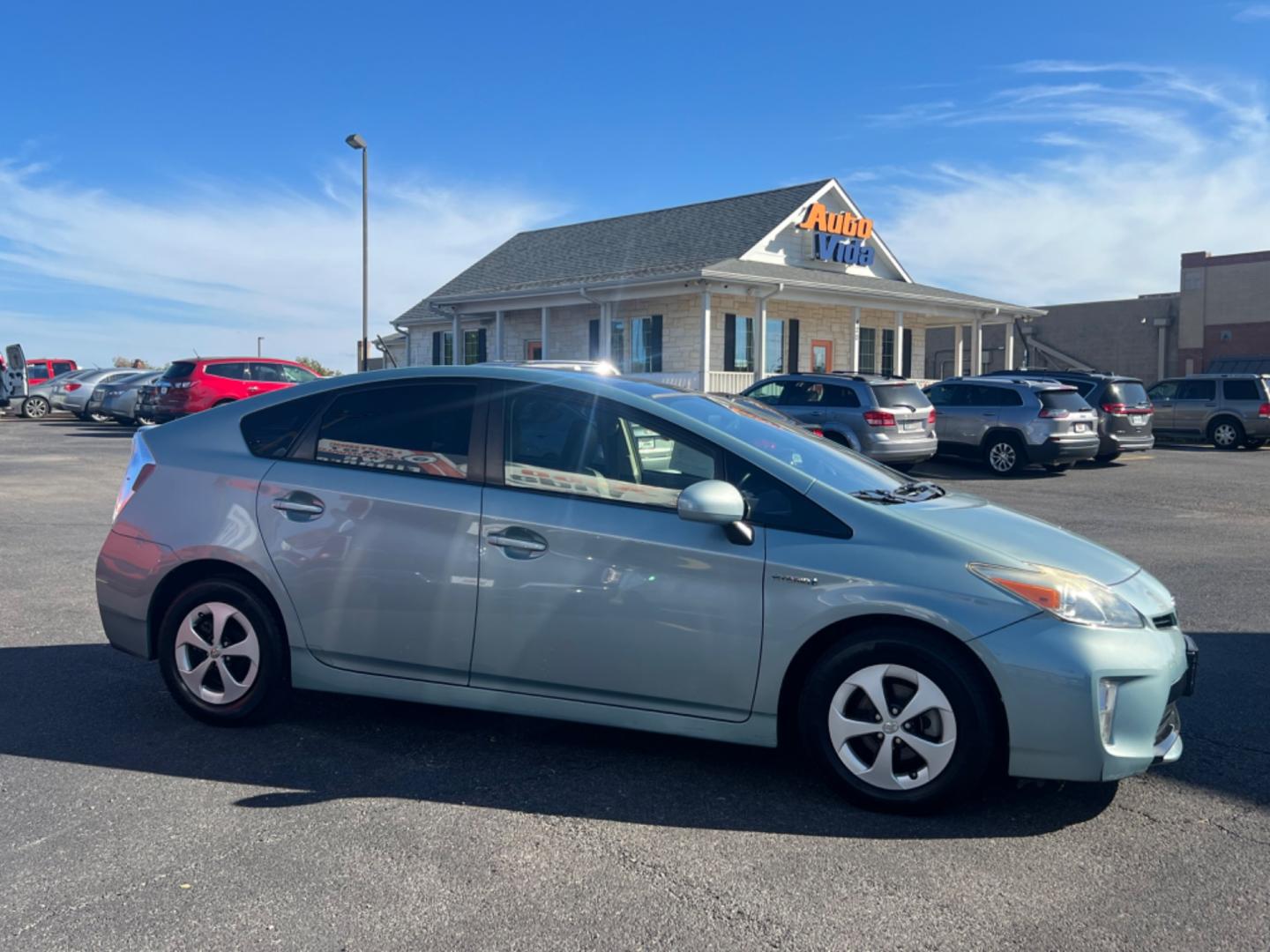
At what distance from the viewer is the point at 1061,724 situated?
12.1ft

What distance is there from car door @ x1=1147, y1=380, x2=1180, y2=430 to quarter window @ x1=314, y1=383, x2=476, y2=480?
23.4 m

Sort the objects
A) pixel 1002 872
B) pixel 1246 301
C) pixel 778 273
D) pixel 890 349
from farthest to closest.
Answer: pixel 1246 301, pixel 890 349, pixel 778 273, pixel 1002 872

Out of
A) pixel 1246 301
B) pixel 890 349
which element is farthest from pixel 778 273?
pixel 1246 301

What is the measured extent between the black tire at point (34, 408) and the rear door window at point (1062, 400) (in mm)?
27542

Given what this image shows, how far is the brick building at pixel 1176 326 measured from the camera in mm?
41938

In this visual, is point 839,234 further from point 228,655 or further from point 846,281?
point 228,655

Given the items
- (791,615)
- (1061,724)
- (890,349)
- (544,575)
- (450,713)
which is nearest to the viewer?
(1061,724)

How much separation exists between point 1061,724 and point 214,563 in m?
3.53

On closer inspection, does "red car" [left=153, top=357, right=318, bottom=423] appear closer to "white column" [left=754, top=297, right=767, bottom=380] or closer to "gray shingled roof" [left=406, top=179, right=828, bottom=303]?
"gray shingled roof" [left=406, top=179, right=828, bottom=303]

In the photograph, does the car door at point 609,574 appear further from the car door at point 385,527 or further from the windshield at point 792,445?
the windshield at point 792,445

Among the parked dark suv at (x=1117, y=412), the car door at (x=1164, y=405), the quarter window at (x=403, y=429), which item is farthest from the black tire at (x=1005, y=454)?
the quarter window at (x=403, y=429)

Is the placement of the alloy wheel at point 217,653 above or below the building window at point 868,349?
below

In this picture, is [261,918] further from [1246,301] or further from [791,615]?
[1246,301]

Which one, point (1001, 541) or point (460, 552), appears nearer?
point (1001, 541)
